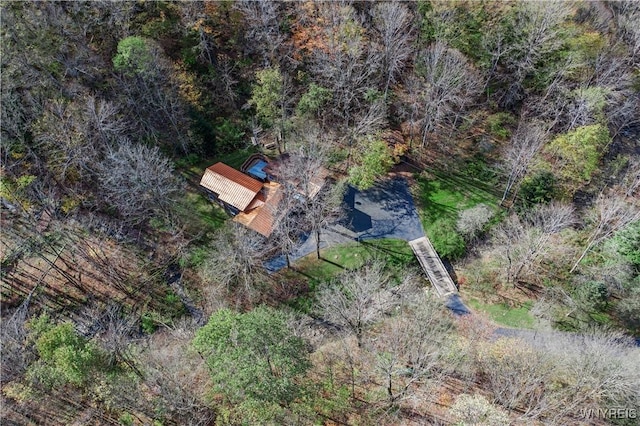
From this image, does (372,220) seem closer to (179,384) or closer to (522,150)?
(522,150)

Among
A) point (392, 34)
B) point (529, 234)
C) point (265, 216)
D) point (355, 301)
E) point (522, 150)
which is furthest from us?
point (392, 34)

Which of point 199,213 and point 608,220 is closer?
point 608,220

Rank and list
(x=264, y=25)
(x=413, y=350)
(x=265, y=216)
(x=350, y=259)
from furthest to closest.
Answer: (x=264, y=25)
(x=265, y=216)
(x=350, y=259)
(x=413, y=350)

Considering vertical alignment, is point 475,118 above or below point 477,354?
above

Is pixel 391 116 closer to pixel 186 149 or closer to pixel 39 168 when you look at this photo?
pixel 186 149

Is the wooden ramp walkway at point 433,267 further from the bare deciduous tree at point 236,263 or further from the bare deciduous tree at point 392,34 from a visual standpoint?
the bare deciduous tree at point 392,34

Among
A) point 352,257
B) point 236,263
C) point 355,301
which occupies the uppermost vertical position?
point 236,263

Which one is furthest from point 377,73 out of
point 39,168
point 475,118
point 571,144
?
point 39,168

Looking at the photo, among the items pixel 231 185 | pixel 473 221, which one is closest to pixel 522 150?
pixel 473 221
